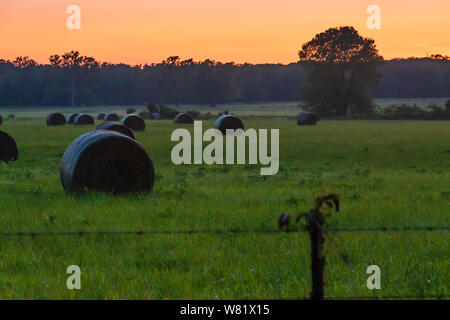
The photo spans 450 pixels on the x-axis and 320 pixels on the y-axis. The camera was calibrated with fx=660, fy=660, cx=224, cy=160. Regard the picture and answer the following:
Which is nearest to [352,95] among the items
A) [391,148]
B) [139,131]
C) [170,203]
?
[139,131]

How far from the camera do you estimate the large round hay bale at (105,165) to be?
575 inches

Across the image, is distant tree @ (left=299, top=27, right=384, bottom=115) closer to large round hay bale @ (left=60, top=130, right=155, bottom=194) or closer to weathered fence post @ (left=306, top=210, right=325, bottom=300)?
large round hay bale @ (left=60, top=130, right=155, bottom=194)

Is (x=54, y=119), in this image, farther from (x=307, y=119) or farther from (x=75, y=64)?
(x=75, y=64)

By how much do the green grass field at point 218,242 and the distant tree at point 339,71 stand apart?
7399 centimetres

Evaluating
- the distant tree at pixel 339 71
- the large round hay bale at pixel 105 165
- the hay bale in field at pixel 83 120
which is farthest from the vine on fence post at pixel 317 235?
the distant tree at pixel 339 71

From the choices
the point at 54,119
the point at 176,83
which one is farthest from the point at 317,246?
the point at 176,83

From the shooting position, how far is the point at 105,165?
14789 millimetres

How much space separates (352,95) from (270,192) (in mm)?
79993

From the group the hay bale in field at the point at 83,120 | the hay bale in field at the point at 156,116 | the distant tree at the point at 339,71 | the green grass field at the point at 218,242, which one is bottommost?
the green grass field at the point at 218,242

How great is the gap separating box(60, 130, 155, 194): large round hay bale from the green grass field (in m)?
0.42

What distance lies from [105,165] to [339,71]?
278ft

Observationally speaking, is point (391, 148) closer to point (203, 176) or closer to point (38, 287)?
point (203, 176)

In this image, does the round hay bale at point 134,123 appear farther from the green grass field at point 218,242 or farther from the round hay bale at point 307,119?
the green grass field at point 218,242

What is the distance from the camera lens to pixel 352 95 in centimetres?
9369
